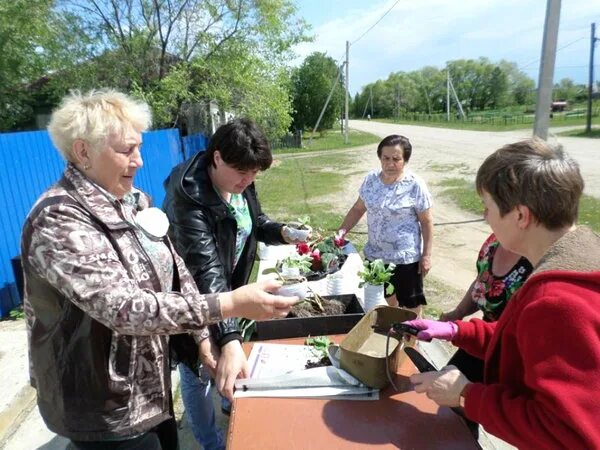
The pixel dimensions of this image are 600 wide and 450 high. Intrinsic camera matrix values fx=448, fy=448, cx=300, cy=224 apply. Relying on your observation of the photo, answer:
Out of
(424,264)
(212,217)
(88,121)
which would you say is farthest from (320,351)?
(424,264)

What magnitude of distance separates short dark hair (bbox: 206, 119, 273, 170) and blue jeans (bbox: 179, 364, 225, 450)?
106 cm

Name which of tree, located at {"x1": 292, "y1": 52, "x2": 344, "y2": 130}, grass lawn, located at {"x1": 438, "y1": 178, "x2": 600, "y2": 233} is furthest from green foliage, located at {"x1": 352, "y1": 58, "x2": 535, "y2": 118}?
grass lawn, located at {"x1": 438, "y1": 178, "x2": 600, "y2": 233}

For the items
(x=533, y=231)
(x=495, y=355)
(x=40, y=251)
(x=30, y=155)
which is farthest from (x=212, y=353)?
(x=30, y=155)

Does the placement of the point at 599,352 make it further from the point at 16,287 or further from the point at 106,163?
the point at 16,287

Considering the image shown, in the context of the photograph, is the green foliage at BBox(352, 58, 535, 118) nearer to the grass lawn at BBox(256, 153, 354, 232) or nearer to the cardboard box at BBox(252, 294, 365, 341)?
the grass lawn at BBox(256, 153, 354, 232)

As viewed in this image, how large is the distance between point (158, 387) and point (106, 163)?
0.73 m

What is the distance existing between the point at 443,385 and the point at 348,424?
309mm

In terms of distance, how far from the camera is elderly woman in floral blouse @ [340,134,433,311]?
11.2 feet

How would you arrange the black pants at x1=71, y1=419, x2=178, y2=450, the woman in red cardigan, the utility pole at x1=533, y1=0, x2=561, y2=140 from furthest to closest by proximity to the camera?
the utility pole at x1=533, y1=0, x2=561, y2=140, the black pants at x1=71, y1=419, x2=178, y2=450, the woman in red cardigan

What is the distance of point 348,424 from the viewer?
1.34m

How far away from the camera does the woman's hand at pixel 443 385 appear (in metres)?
1.24

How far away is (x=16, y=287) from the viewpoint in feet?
15.7

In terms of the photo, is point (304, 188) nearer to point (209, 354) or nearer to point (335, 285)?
point (335, 285)

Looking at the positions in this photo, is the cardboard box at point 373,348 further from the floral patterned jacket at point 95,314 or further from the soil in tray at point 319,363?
the floral patterned jacket at point 95,314
